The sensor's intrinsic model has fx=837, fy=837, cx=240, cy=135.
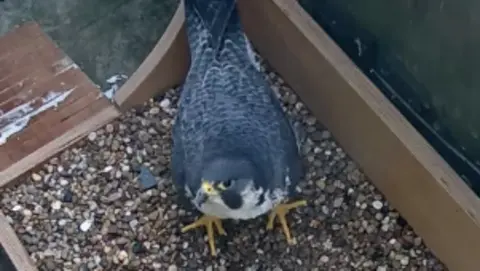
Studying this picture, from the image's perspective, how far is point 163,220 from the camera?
8.44 ft

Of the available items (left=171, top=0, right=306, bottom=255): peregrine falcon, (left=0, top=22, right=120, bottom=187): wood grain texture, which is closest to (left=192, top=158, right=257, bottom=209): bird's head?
(left=171, top=0, right=306, bottom=255): peregrine falcon

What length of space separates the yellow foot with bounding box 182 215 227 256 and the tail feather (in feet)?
1.67

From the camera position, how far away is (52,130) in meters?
2.73

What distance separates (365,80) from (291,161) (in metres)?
0.33

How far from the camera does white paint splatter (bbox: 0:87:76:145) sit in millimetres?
2742

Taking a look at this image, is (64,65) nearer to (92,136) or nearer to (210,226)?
(92,136)

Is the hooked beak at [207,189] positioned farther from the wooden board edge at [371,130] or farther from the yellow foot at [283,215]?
the wooden board edge at [371,130]

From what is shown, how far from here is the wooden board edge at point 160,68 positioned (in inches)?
106

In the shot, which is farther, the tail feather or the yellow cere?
the tail feather

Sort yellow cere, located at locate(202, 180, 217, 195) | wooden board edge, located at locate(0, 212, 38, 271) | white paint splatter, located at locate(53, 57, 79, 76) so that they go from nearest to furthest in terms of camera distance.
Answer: yellow cere, located at locate(202, 180, 217, 195) → wooden board edge, located at locate(0, 212, 38, 271) → white paint splatter, located at locate(53, 57, 79, 76)

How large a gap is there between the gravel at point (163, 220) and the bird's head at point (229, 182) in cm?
42

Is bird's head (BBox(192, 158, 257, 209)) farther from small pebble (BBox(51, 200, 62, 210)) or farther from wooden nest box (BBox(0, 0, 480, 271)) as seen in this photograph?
small pebble (BBox(51, 200, 62, 210))

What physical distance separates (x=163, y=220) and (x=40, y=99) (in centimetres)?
62

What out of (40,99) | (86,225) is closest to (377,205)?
(86,225)
